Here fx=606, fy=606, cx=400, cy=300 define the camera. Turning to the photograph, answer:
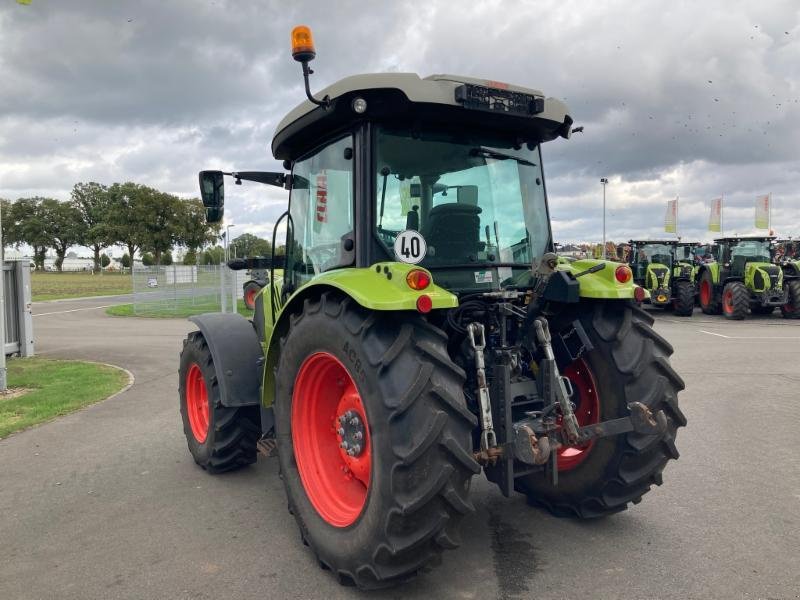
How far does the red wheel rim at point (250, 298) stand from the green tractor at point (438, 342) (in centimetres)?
119

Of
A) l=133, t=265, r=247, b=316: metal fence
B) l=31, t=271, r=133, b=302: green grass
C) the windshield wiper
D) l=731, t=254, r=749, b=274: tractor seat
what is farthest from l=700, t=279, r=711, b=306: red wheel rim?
l=31, t=271, r=133, b=302: green grass

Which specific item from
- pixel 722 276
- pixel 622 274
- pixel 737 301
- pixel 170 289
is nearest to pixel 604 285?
pixel 622 274

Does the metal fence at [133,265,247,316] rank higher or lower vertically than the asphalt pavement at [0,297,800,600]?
higher

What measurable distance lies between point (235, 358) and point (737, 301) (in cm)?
1699

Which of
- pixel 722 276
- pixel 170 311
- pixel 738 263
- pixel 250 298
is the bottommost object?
pixel 170 311

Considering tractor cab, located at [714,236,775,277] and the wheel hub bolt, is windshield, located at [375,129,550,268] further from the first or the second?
tractor cab, located at [714,236,775,277]

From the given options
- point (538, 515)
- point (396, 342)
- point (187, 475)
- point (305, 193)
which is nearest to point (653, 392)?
point (538, 515)

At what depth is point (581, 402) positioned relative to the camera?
3773 millimetres

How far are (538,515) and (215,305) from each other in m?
20.9

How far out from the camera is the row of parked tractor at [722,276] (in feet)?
57.9

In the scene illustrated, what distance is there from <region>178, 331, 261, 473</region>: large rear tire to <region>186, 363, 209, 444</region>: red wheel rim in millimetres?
13

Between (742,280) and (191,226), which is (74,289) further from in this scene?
(742,280)

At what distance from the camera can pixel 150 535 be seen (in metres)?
3.70

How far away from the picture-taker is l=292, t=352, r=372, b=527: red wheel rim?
3.29m
